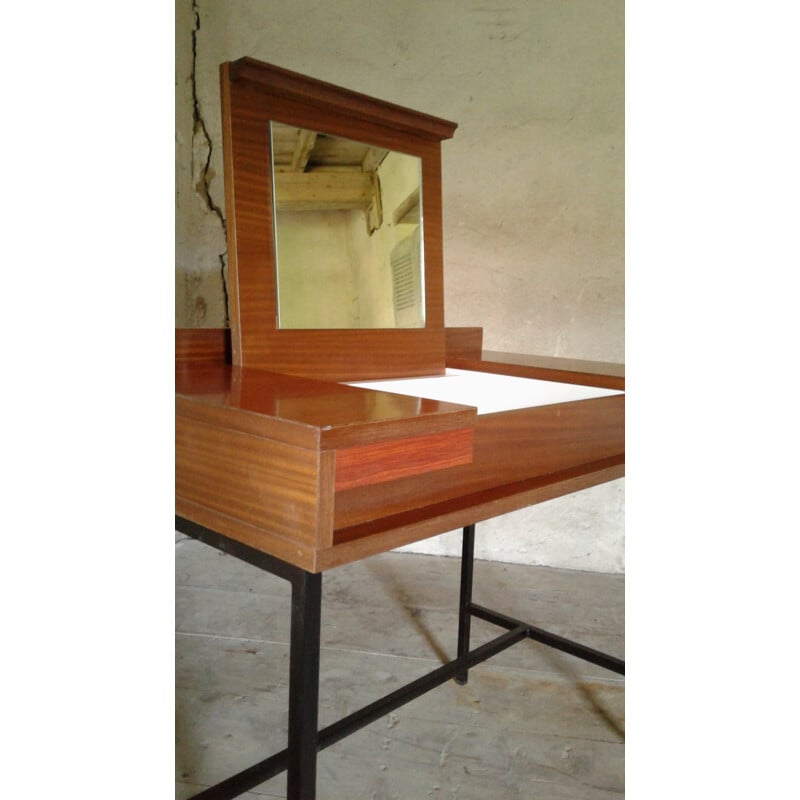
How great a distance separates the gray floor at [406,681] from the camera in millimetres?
1549

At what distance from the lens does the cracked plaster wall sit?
2617mm

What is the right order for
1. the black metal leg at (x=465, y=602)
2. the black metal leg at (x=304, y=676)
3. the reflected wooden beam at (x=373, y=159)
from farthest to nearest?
1. the black metal leg at (x=465, y=602)
2. the reflected wooden beam at (x=373, y=159)
3. the black metal leg at (x=304, y=676)

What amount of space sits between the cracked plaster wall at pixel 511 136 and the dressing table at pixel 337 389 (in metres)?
1.29

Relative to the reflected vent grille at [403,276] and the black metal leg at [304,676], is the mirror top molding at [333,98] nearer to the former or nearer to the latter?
the reflected vent grille at [403,276]

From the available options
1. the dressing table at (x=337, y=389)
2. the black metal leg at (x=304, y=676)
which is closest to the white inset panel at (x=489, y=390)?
the dressing table at (x=337, y=389)

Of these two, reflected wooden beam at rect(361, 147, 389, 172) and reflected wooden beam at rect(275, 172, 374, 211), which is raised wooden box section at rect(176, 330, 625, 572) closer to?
reflected wooden beam at rect(275, 172, 374, 211)

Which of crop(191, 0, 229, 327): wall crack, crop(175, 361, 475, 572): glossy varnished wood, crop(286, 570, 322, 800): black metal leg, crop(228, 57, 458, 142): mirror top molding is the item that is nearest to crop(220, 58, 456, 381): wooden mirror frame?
crop(228, 57, 458, 142): mirror top molding

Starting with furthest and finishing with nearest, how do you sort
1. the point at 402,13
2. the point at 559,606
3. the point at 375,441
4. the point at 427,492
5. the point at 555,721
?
the point at 402,13
the point at 559,606
the point at 555,721
the point at 427,492
the point at 375,441
